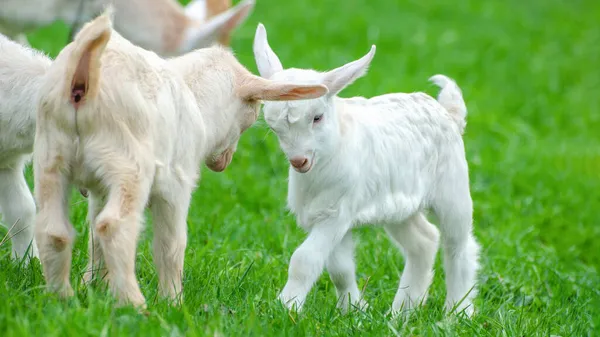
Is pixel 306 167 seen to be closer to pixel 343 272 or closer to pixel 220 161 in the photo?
pixel 220 161

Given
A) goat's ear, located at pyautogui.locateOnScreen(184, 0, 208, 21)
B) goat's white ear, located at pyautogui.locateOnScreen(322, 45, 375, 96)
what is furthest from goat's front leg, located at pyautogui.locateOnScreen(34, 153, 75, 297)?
goat's ear, located at pyautogui.locateOnScreen(184, 0, 208, 21)

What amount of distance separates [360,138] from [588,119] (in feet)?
24.3

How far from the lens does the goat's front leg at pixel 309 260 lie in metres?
4.62

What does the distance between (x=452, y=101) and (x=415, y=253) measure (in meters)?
0.86

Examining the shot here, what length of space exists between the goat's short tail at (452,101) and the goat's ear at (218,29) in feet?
13.3

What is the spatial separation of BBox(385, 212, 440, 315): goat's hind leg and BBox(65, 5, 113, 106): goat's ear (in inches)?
85.1

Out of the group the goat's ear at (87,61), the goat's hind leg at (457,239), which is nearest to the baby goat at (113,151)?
the goat's ear at (87,61)

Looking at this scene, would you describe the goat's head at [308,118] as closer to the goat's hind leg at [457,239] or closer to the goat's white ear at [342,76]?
the goat's white ear at [342,76]

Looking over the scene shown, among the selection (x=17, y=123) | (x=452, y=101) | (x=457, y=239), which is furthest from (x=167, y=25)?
(x=17, y=123)

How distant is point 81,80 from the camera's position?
12.6ft

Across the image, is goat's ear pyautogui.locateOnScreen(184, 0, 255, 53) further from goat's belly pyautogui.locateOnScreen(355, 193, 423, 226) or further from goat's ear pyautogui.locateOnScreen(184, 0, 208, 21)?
goat's belly pyautogui.locateOnScreen(355, 193, 423, 226)

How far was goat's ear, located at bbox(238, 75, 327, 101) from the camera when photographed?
420 cm

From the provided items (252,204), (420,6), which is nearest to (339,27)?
(420,6)

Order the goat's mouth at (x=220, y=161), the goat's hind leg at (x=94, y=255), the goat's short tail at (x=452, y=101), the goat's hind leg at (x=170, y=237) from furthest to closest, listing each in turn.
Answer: the goat's short tail at (x=452, y=101), the goat's mouth at (x=220, y=161), the goat's hind leg at (x=94, y=255), the goat's hind leg at (x=170, y=237)
